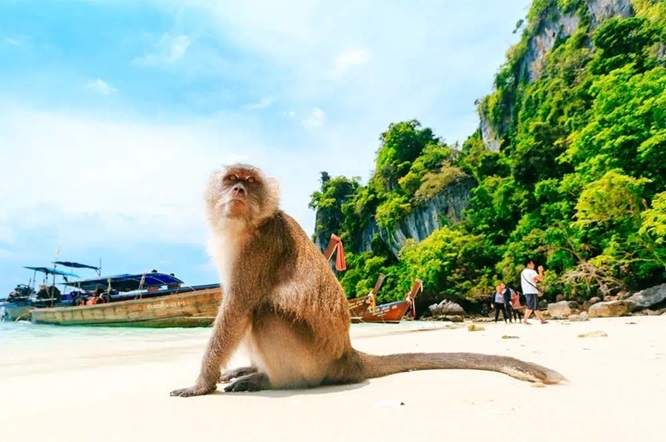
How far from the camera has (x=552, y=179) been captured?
2855 centimetres

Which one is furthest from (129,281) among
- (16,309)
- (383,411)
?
(383,411)

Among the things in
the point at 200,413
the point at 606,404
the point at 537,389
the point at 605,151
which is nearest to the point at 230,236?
the point at 200,413

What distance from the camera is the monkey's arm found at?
3371 mm

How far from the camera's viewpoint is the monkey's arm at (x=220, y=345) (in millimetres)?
3371

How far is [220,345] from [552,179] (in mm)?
29307

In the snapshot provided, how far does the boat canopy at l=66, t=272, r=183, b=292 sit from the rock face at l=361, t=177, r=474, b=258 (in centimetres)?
2276

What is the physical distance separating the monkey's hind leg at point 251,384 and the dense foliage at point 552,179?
61.5 ft

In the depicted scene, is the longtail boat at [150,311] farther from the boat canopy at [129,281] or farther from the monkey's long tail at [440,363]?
the monkey's long tail at [440,363]

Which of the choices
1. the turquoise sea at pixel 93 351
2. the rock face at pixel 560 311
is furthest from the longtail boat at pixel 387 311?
the turquoise sea at pixel 93 351

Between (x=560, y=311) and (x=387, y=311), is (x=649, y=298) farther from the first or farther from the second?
(x=387, y=311)

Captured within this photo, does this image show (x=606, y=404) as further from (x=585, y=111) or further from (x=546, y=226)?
(x=585, y=111)

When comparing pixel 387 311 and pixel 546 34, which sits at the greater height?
pixel 546 34

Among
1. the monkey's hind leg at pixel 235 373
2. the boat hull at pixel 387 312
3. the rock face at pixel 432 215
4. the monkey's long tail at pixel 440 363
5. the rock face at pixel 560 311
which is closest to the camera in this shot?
the monkey's long tail at pixel 440 363

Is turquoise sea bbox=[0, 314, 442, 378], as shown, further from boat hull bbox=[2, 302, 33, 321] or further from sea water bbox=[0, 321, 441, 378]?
boat hull bbox=[2, 302, 33, 321]
